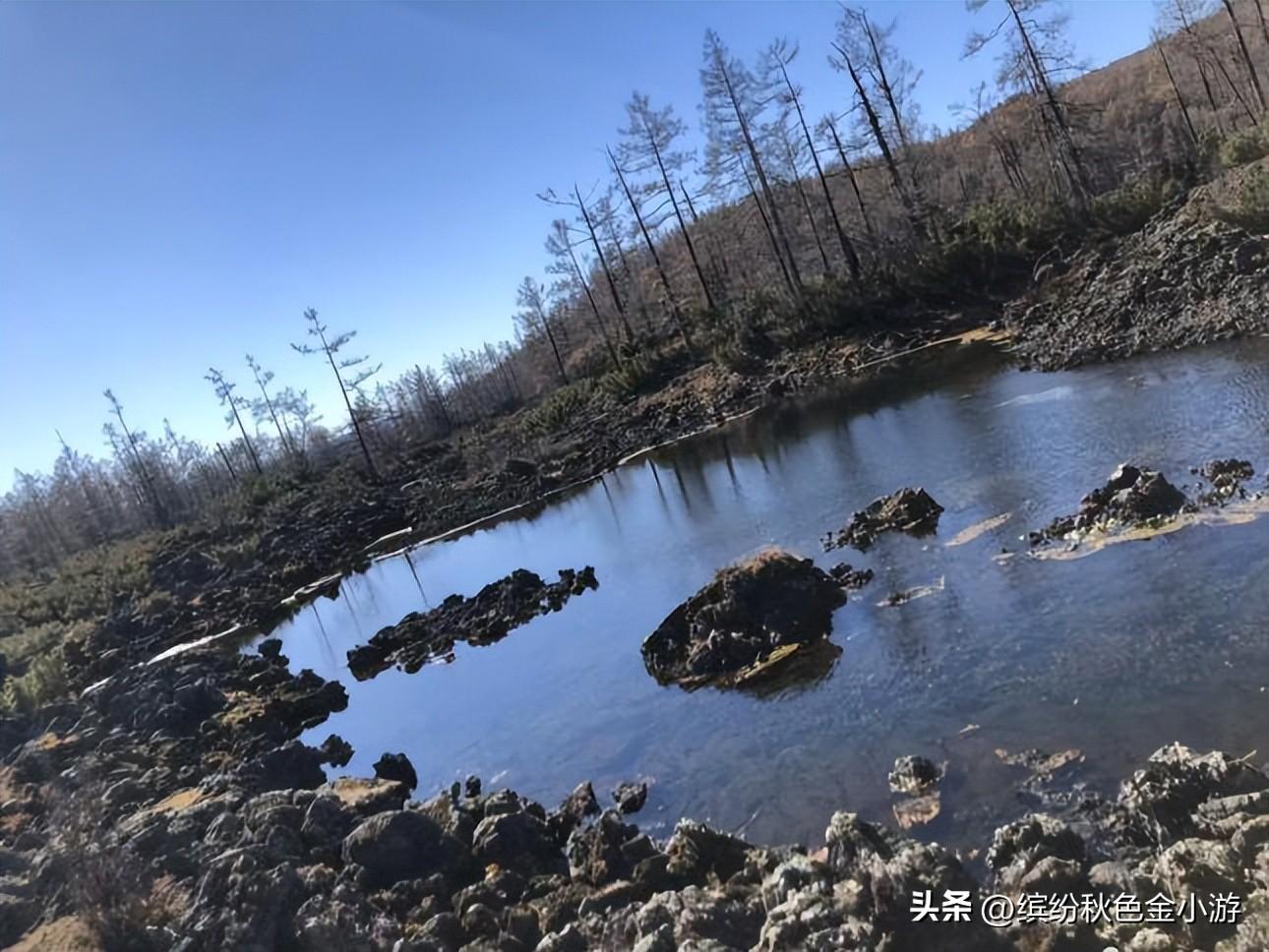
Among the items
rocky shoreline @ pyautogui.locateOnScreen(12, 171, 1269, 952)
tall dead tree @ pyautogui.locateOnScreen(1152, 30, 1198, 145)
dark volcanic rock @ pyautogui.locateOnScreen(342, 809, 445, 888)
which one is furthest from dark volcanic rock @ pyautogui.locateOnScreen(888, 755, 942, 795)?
tall dead tree @ pyautogui.locateOnScreen(1152, 30, 1198, 145)

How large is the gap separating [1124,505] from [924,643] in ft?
11.5

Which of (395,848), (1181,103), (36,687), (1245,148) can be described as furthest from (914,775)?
(1181,103)

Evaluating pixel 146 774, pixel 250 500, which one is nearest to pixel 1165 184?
pixel 146 774

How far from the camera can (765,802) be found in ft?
28.8

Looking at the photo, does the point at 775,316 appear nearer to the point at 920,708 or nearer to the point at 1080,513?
the point at 1080,513

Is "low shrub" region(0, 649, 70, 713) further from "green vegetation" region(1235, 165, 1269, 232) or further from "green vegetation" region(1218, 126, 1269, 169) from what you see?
"green vegetation" region(1218, 126, 1269, 169)

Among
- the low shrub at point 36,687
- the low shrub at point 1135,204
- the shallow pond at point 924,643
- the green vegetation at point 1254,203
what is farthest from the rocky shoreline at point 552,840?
the low shrub at point 1135,204

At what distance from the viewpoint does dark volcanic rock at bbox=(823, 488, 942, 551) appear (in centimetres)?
1467

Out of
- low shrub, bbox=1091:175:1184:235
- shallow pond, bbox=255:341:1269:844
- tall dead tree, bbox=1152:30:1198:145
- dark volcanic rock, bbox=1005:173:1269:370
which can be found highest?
tall dead tree, bbox=1152:30:1198:145

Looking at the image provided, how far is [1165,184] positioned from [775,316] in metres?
16.4

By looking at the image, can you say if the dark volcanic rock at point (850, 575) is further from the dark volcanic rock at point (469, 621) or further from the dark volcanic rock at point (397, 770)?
the dark volcanic rock at point (397, 770)

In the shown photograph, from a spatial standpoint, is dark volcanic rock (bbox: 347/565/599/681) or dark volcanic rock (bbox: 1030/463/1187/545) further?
dark volcanic rock (bbox: 347/565/599/681)

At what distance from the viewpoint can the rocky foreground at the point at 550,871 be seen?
5.43 metres

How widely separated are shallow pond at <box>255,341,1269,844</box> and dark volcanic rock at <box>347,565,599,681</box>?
62 centimetres
